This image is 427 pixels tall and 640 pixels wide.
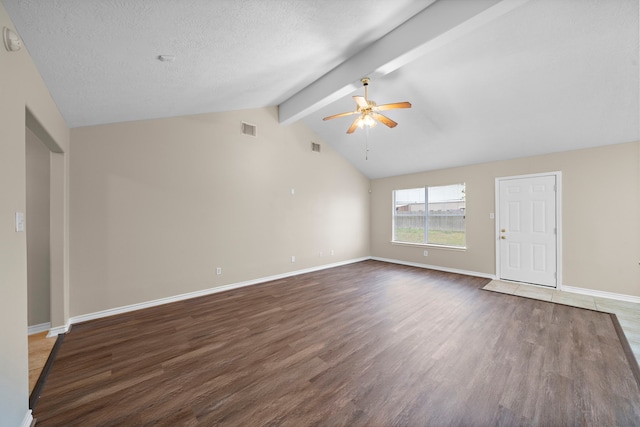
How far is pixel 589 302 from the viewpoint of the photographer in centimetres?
363

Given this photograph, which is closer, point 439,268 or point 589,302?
point 589,302

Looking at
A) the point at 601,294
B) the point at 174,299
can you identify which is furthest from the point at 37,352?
the point at 601,294

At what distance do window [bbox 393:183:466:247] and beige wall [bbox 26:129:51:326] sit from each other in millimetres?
6713

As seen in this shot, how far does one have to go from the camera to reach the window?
568 centimetres

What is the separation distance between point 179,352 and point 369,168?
5.78 m

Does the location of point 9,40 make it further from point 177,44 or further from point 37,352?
point 37,352

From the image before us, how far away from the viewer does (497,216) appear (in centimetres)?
497

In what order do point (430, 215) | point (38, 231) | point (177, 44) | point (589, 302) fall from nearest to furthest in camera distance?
point (177, 44), point (38, 231), point (589, 302), point (430, 215)

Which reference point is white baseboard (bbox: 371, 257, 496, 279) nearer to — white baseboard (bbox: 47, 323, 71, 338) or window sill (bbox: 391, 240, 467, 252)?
window sill (bbox: 391, 240, 467, 252)

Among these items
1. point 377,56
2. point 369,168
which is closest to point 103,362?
point 377,56

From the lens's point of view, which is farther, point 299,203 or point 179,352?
point 299,203

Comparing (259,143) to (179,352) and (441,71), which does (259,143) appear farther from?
(179,352)

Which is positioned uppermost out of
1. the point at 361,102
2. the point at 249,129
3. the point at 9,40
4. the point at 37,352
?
the point at 249,129

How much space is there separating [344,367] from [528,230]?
460 centimetres
